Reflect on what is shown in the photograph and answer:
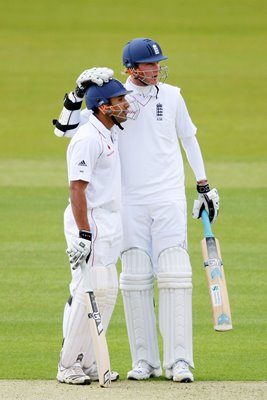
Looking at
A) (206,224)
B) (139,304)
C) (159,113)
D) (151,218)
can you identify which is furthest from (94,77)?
(139,304)

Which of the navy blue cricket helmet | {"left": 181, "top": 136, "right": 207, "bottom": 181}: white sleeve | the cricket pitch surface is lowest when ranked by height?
the cricket pitch surface

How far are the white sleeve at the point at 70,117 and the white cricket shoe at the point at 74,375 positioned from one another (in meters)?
1.36

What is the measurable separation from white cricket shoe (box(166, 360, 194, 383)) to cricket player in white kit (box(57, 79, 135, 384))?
0.48 metres

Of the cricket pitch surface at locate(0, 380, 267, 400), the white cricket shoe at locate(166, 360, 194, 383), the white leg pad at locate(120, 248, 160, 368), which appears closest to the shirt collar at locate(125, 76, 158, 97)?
the white leg pad at locate(120, 248, 160, 368)

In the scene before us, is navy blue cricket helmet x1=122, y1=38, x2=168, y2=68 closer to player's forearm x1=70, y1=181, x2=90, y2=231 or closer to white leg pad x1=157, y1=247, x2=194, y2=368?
player's forearm x1=70, y1=181, x2=90, y2=231

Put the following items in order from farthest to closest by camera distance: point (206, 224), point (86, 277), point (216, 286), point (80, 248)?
1. point (206, 224)
2. point (216, 286)
3. point (86, 277)
4. point (80, 248)

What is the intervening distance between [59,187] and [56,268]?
5155 mm

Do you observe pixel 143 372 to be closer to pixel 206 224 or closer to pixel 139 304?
pixel 139 304

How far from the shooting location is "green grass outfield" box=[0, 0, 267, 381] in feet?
30.3

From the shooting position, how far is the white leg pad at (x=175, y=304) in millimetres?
7695

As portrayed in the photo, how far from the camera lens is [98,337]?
736cm

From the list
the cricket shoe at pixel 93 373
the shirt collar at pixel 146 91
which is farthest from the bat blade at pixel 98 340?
the shirt collar at pixel 146 91

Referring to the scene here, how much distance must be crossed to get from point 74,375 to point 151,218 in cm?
102

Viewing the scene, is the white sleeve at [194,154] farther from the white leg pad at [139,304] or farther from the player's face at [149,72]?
the white leg pad at [139,304]
